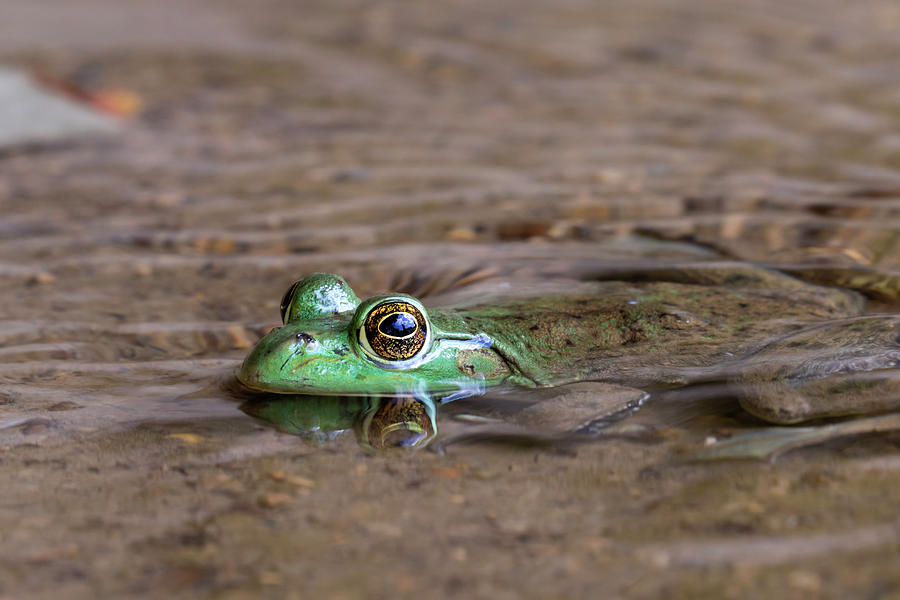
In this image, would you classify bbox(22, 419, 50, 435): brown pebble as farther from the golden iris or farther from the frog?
the golden iris

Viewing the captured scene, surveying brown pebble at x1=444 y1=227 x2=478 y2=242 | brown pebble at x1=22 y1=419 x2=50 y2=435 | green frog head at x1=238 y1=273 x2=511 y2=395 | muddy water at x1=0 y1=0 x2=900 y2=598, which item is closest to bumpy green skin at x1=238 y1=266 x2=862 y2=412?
green frog head at x1=238 y1=273 x2=511 y2=395

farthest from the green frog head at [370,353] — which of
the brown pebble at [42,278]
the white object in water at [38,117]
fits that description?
the white object in water at [38,117]

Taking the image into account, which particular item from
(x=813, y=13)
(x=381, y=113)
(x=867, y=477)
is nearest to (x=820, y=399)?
(x=867, y=477)

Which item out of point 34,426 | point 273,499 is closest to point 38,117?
point 34,426

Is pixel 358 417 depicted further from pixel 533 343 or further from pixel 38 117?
pixel 38 117

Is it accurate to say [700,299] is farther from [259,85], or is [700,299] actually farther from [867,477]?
[259,85]
